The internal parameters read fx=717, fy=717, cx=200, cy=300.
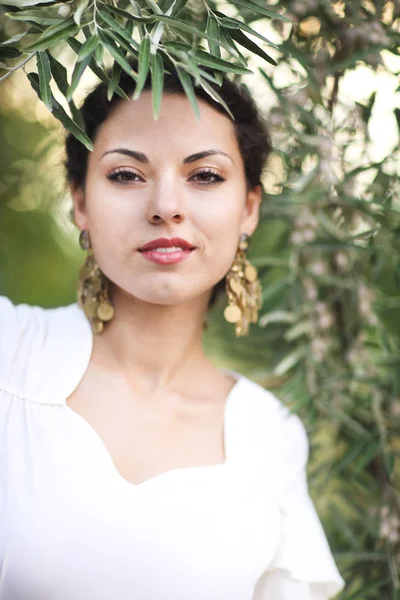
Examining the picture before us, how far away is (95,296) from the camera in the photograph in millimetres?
1677

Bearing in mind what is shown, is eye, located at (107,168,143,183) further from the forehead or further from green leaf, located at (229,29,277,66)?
green leaf, located at (229,29,277,66)

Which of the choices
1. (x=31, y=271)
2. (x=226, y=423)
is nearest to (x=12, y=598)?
(x=226, y=423)

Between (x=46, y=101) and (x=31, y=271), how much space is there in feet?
8.56

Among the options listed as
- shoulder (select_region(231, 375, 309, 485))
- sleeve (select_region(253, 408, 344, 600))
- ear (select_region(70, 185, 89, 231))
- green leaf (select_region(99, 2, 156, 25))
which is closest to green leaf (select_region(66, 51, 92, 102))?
green leaf (select_region(99, 2, 156, 25))

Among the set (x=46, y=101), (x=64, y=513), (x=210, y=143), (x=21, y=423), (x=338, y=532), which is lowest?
(x=338, y=532)

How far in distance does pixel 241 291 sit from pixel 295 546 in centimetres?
62

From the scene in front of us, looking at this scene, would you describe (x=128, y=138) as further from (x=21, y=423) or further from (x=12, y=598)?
(x=12, y=598)

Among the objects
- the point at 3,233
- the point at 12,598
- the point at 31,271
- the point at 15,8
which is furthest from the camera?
the point at 31,271

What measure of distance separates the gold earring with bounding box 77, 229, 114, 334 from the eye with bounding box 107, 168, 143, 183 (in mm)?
204

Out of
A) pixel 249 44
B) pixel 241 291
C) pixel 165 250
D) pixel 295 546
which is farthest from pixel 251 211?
pixel 295 546

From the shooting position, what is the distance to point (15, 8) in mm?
1268

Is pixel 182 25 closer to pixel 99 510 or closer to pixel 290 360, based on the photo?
pixel 99 510

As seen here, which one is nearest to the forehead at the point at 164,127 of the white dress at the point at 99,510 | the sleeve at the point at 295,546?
the white dress at the point at 99,510

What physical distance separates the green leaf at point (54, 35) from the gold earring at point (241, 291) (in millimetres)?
683
